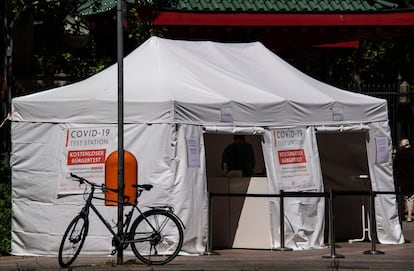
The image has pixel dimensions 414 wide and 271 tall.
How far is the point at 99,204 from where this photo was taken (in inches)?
695

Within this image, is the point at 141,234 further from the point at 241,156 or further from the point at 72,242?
the point at 241,156

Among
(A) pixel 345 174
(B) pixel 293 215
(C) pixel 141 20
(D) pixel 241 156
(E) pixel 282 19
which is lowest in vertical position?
(B) pixel 293 215

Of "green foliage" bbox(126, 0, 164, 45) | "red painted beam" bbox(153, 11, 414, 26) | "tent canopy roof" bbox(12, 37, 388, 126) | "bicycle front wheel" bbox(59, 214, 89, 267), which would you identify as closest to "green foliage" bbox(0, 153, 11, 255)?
"tent canopy roof" bbox(12, 37, 388, 126)

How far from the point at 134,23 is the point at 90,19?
2.52 meters

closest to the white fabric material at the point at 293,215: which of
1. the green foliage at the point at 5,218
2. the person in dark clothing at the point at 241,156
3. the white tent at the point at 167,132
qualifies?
the white tent at the point at 167,132

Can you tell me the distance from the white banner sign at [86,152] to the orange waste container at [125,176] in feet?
4.98

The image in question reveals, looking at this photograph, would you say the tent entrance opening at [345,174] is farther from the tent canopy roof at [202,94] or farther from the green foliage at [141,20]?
the green foliage at [141,20]

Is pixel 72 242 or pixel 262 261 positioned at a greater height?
pixel 72 242

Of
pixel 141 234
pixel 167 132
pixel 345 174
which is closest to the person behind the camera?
pixel 141 234

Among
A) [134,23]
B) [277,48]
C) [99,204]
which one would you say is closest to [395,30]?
[277,48]

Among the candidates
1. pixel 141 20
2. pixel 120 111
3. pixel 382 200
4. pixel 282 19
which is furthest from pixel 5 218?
pixel 282 19

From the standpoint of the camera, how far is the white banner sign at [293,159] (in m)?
18.7

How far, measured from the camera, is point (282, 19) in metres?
24.6

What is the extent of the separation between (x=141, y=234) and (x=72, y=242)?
3.61ft
